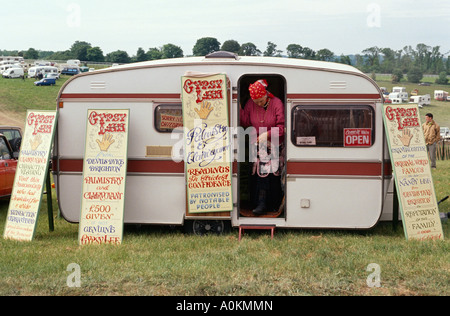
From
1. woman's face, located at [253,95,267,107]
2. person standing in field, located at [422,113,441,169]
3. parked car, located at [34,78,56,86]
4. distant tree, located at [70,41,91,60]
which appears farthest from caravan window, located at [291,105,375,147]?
distant tree, located at [70,41,91,60]

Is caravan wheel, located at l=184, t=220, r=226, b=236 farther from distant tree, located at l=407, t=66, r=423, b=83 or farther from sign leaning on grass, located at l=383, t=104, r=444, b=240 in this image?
distant tree, located at l=407, t=66, r=423, b=83

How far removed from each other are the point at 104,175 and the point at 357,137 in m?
3.51

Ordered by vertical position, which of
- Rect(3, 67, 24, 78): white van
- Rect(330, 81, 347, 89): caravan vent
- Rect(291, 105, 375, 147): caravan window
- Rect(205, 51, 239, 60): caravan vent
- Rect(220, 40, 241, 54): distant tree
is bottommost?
Rect(291, 105, 375, 147): caravan window

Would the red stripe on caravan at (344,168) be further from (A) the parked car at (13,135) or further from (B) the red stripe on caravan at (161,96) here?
(A) the parked car at (13,135)

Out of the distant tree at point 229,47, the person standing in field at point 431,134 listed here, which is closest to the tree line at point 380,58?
the distant tree at point 229,47

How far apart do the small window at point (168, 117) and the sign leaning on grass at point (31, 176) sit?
1.46 metres

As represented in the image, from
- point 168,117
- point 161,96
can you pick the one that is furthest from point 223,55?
point 168,117

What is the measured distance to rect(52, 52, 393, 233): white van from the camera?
8.01 meters

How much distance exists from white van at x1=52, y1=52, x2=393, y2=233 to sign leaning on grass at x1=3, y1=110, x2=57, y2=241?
18 cm

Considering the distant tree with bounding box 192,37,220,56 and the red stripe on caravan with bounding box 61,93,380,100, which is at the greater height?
the distant tree with bounding box 192,37,220,56

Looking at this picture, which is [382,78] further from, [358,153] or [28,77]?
[358,153]

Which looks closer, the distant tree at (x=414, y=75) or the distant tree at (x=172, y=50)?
the distant tree at (x=172, y=50)

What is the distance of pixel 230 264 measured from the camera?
6.69 m

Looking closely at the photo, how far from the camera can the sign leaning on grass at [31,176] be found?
26.9ft
